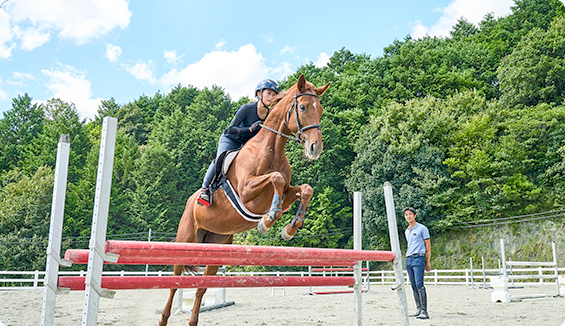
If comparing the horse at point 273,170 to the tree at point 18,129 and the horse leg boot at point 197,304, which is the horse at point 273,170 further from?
the tree at point 18,129

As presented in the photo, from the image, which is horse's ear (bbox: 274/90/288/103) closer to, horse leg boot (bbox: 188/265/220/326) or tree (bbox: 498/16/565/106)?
horse leg boot (bbox: 188/265/220/326)

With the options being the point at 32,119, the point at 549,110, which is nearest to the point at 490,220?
the point at 549,110

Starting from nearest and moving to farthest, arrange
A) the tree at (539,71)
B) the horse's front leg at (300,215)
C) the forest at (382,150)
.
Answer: the horse's front leg at (300,215)
the forest at (382,150)
the tree at (539,71)

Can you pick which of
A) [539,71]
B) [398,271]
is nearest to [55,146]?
[398,271]

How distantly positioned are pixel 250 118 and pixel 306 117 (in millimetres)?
1048

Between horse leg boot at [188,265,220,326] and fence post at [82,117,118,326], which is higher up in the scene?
fence post at [82,117,118,326]

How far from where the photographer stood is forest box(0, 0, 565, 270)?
23.4 meters

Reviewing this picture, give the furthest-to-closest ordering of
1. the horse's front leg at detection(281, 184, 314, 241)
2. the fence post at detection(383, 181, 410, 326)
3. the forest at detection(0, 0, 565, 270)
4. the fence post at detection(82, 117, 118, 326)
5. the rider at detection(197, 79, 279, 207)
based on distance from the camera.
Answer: the forest at detection(0, 0, 565, 270)
the rider at detection(197, 79, 279, 207)
the fence post at detection(383, 181, 410, 326)
the horse's front leg at detection(281, 184, 314, 241)
the fence post at detection(82, 117, 118, 326)

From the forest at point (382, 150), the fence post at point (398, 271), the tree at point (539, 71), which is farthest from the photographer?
the tree at point (539, 71)

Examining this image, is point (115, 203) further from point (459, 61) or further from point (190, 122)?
point (459, 61)

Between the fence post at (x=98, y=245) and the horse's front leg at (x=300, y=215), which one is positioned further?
the horse's front leg at (x=300, y=215)

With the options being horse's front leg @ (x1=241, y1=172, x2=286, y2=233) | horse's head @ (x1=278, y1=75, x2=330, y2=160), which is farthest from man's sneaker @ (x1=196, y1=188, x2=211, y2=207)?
horse's head @ (x1=278, y1=75, x2=330, y2=160)

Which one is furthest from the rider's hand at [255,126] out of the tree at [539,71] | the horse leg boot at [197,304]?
the tree at [539,71]

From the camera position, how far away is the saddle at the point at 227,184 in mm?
4008
